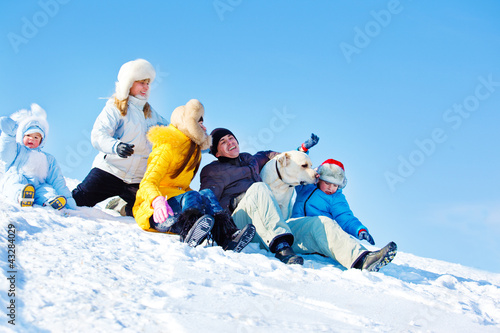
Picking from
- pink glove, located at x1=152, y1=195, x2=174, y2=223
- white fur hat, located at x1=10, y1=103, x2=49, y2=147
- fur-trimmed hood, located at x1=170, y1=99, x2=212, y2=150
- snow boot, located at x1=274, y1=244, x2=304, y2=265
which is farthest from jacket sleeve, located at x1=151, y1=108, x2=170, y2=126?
snow boot, located at x1=274, y1=244, x2=304, y2=265

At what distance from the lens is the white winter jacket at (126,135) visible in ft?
14.7

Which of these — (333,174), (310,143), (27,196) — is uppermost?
(310,143)

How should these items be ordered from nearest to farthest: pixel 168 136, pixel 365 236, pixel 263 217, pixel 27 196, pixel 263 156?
pixel 263 217
pixel 168 136
pixel 27 196
pixel 365 236
pixel 263 156

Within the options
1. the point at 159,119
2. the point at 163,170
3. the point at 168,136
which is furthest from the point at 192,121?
the point at 159,119

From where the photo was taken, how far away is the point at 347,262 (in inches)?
139

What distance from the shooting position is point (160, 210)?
3.34 meters

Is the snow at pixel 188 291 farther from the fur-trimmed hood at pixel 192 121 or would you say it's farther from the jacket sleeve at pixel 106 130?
the fur-trimmed hood at pixel 192 121

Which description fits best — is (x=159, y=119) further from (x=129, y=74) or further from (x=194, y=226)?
(x=194, y=226)

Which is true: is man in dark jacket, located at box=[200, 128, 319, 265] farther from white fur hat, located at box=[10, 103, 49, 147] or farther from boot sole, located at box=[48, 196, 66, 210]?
white fur hat, located at box=[10, 103, 49, 147]

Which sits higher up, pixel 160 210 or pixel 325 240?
pixel 325 240

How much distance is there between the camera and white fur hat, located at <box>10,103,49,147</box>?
4.53 metres

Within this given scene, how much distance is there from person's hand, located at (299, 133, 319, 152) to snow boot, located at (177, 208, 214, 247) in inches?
80.2

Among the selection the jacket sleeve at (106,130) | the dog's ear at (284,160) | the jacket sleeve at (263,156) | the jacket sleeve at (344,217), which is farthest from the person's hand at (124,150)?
the jacket sleeve at (344,217)

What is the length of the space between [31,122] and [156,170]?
188cm
